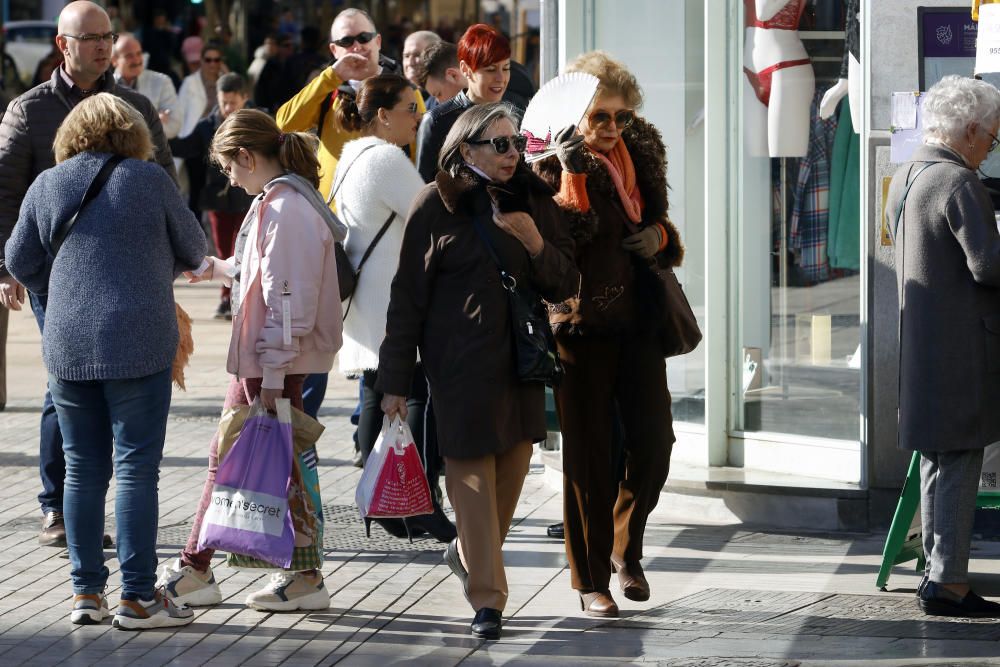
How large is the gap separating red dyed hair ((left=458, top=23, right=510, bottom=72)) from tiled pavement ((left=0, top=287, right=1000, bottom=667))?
1945 mm

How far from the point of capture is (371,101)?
698cm

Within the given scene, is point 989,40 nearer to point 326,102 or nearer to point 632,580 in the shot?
point 632,580

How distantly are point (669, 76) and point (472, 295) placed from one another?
2.69 m

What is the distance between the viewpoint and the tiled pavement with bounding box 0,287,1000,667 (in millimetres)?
5434

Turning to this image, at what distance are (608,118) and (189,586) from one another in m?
2.14

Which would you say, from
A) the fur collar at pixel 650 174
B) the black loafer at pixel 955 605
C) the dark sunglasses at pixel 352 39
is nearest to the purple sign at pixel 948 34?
the fur collar at pixel 650 174

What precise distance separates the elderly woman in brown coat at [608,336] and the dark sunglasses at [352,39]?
2.55 m

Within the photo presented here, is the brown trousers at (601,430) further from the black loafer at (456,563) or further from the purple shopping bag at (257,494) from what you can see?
the purple shopping bag at (257,494)

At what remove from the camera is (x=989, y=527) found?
6926 mm

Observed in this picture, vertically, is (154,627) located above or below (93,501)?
below

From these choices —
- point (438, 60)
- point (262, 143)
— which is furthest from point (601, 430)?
point (438, 60)

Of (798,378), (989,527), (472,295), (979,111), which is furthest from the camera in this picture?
(798,378)

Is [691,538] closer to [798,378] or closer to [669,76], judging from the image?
[798,378]

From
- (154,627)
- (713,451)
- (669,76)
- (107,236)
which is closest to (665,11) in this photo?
(669,76)
